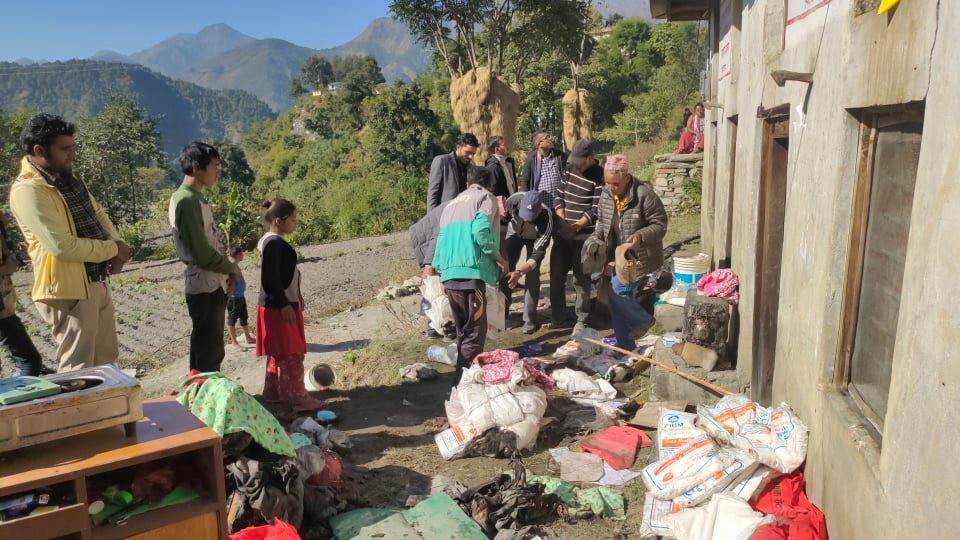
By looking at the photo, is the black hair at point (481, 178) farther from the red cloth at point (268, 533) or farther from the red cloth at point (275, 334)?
the red cloth at point (268, 533)

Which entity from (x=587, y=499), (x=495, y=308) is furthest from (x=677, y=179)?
(x=587, y=499)

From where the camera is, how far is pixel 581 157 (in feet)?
21.2

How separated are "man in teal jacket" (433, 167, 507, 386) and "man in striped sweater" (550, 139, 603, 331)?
166 cm

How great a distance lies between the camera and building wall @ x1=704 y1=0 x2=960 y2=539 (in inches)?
71.5

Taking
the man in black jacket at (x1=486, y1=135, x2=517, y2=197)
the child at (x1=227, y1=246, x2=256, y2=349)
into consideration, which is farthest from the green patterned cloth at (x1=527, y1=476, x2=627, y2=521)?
the child at (x1=227, y1=246, x2=256, y2=349)

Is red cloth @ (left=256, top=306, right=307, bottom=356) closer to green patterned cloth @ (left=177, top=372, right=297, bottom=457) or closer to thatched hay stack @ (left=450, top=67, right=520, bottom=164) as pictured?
green patterned cloth @ (left=177, top=372, right=297, bottom=457)

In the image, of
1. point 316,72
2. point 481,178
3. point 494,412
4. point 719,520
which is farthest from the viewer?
point 316,72

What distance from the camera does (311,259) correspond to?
15.4 meters

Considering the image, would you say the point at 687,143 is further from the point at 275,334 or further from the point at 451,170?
the point at 275,334

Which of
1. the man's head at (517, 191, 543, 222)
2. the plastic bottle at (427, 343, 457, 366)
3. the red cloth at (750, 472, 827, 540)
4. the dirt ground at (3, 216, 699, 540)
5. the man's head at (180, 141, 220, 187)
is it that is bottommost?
the dirt ground at (3, 216, 699, 540)

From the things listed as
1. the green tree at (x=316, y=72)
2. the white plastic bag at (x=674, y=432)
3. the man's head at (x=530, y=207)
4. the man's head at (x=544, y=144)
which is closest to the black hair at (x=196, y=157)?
the man's head at (x=530, y=207)

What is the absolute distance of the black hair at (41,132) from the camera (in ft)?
12.0

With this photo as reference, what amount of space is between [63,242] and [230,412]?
58.6 inches

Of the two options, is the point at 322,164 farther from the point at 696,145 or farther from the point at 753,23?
the point at 753,23
